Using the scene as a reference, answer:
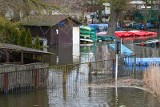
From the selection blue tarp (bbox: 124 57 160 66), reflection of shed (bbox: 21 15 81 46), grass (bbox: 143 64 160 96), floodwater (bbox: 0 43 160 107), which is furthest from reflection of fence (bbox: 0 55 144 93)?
reflection of shed (bbox: 21 15 81 46)

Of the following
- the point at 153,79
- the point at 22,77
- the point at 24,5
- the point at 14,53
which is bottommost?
the point at 153,79

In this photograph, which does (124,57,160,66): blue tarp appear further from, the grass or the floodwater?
the grass

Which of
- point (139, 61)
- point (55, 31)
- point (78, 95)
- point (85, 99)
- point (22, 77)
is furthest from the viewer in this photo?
point (55, 31)

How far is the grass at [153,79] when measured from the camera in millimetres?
21500

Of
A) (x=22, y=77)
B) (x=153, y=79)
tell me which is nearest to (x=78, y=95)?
(x=22, y=77)

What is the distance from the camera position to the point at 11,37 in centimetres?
3441

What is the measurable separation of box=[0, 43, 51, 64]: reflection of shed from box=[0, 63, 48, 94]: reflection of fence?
0.83 metres

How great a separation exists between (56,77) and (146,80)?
15.8 feet

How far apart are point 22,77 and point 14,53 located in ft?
10.5

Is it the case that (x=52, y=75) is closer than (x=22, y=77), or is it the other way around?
(x=22, y=77)

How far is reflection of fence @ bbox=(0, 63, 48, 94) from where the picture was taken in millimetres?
21016

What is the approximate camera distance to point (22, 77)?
21.6 metres

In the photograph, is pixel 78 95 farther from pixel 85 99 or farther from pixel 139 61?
pixel 139 61

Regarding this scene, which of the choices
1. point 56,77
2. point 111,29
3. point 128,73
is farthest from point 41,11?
point 111,29
